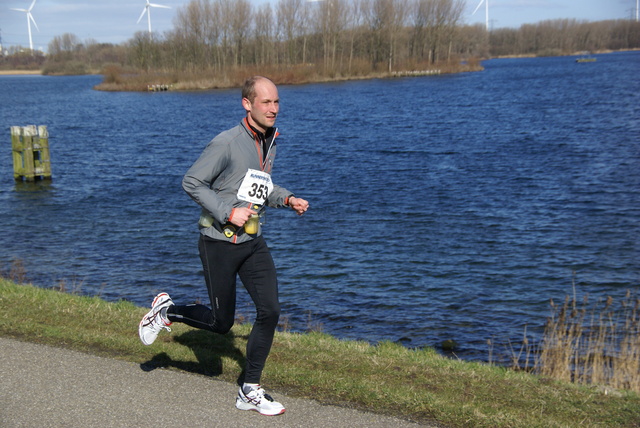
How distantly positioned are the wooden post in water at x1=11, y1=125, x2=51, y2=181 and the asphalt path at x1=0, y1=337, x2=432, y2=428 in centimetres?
2042

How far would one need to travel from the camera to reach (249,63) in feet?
344

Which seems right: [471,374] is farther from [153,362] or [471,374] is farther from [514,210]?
[514,210]

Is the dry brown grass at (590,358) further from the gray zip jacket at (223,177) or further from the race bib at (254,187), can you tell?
the gray zip jacket at (223,177)

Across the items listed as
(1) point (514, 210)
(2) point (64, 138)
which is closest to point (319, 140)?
(2) point (64, 138)

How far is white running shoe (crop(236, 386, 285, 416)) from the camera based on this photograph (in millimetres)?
4824

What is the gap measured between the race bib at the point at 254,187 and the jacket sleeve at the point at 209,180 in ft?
0.56

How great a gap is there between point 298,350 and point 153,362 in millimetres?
1347

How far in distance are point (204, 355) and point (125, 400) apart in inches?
43.3

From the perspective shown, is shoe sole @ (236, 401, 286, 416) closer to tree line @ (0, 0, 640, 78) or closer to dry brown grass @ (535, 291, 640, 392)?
dry brown grass @ (535, 291, 640, 392)

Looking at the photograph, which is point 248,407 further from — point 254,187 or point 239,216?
point 254,187

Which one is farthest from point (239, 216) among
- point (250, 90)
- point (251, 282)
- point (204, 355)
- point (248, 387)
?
point (204, 355)

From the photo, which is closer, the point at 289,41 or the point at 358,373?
the point at 358,373

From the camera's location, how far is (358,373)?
19.1ft

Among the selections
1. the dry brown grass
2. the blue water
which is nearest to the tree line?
the blue water
